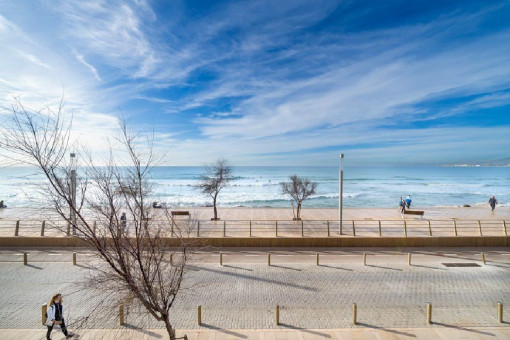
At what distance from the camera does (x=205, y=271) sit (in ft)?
36.4

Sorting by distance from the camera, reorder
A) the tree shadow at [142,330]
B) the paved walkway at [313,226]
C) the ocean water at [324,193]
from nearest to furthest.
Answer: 1. the tree shadow at [142,330]
2. the paved walkway at [313,226]
3. the ocean water at [324,193]

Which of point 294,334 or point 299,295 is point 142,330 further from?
point 299,295

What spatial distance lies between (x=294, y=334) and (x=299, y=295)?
2096 mm

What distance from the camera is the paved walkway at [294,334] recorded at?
6852 millimetres

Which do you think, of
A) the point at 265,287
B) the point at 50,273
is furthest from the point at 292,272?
the point at 50,273

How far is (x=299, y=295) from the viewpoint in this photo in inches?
356

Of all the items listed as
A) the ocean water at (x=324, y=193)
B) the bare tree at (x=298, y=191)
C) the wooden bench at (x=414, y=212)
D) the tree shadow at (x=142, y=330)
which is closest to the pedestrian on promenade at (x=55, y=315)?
the tree shadow at (x=142, y=330)

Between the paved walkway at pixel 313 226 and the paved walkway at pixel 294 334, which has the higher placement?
the paved walkway at pixel 313 226

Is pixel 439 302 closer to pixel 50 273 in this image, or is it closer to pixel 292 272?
pixel 292 272

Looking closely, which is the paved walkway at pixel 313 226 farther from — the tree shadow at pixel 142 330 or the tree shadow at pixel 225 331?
the tree shadow at pixel 225 331

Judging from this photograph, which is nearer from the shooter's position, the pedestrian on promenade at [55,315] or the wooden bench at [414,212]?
the pedestrian on promenade at [55,315]

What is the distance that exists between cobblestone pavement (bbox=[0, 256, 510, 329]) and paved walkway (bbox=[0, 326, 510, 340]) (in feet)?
0.86

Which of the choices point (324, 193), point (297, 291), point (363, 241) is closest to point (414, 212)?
point (363, 241)

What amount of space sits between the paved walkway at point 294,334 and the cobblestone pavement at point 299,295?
0.86 ft
